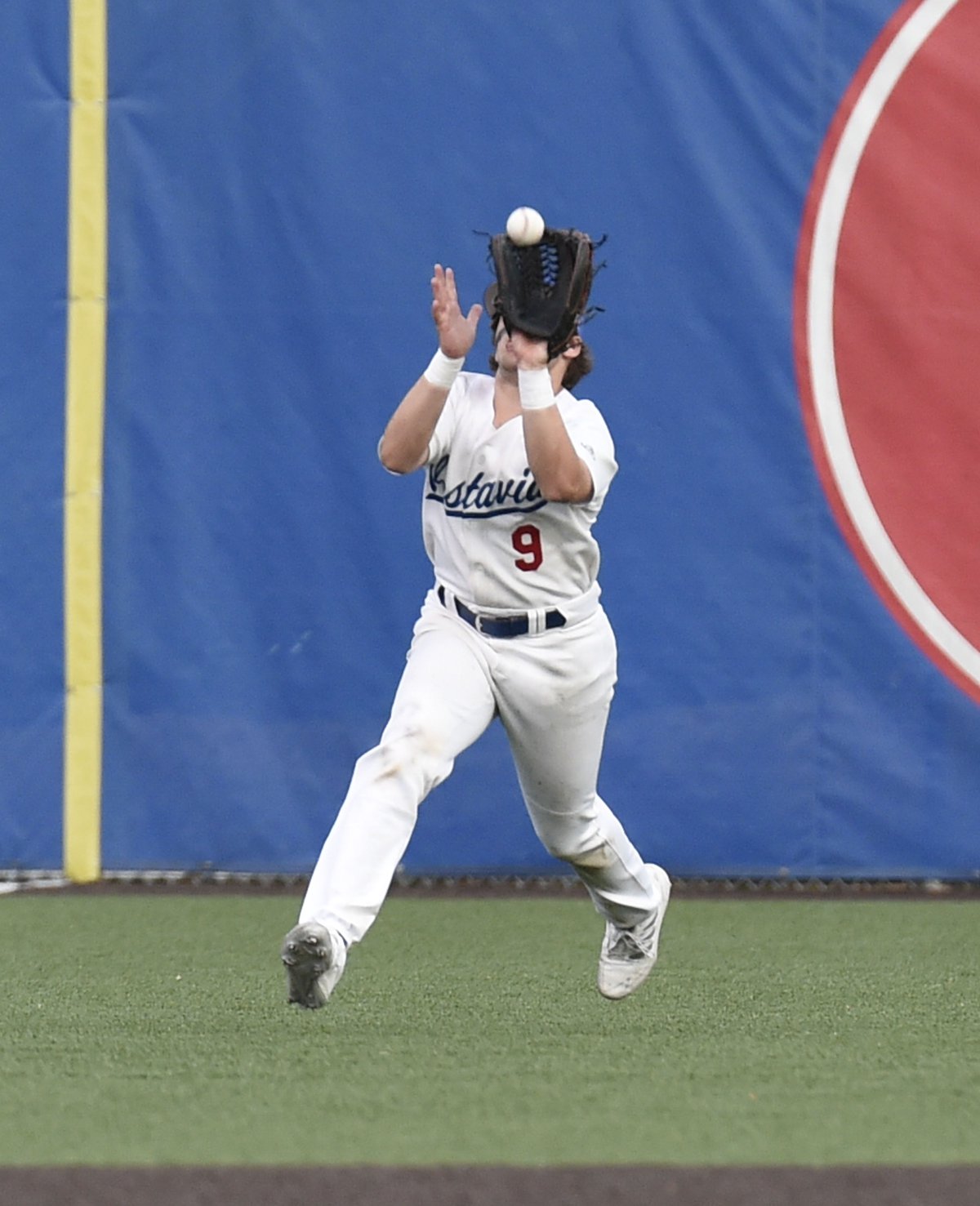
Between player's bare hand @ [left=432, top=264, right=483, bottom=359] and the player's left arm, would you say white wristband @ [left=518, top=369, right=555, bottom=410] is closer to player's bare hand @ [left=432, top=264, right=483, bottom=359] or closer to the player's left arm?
the player's left arm

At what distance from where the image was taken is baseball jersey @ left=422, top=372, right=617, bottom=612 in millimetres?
4156

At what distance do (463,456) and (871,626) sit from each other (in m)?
2.50

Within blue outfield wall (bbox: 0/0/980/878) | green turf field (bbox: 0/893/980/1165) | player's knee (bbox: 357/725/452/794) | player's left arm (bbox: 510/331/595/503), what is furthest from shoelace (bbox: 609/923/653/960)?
blue outfield wall (bbox: 0/0/980/878)

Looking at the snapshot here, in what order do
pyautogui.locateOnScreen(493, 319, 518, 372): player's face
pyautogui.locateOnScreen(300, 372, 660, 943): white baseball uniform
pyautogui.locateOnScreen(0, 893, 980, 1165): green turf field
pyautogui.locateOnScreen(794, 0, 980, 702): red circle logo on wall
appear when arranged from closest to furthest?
pyautogui.locateOnScreen(0, 893, 980, 1165): green turf field, pyautogui.locateOnScreen(300, 372, 660, 943): white baseball uniform, pyautogui.locateOnScreen(493, 319, 518, 372): player's face, pyautogui.locateOnScreen(794, 0, 980, 702): red circle logo on wall

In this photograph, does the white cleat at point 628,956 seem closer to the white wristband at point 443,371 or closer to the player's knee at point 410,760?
the player's knee at point 410,760

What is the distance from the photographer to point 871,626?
633 centimetres

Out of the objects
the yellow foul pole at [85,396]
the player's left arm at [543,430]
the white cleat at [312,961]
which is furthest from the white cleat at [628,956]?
the yellow foul pole at [85,396]

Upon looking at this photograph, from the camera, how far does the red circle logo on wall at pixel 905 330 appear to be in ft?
20.7

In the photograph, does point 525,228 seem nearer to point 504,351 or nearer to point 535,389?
point 535,389

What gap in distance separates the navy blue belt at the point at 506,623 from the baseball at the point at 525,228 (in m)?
0.76

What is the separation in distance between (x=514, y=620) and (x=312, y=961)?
0.92m

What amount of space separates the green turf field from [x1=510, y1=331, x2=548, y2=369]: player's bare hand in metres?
1.29

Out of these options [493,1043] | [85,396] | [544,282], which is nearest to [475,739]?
[493,1043]

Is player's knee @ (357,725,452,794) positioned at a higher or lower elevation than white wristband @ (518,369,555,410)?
lower
